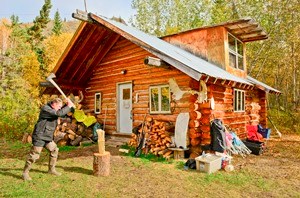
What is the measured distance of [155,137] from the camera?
9867mm

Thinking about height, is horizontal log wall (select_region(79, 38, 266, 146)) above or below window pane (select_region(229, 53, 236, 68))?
below

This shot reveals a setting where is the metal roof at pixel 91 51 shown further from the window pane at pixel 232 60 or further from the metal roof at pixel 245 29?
the metal roof at pixel 245 29

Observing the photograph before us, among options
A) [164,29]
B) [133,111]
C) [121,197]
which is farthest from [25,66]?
[121,197]

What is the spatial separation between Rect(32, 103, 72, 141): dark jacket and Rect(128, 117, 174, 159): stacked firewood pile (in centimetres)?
408

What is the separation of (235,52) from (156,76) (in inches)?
222

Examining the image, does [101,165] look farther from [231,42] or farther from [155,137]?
[231,42]

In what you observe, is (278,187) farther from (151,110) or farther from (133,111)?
(133,111)

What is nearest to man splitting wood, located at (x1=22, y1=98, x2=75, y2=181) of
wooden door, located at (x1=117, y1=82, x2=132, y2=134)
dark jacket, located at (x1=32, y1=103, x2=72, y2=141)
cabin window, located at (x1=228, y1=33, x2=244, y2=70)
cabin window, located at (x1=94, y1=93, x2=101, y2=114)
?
dark jacket, located at (x1=32, y1=103, x2=72, y2=141)

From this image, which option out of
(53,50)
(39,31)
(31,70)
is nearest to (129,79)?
(31,70)

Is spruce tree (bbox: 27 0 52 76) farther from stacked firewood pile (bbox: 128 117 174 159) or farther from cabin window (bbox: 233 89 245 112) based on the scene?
cabin window (bbox: 233 89 245 112)

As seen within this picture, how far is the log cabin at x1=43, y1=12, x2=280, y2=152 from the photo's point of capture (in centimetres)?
965

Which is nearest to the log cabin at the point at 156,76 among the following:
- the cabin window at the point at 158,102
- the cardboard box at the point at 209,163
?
the cabin window at the point at 158,102

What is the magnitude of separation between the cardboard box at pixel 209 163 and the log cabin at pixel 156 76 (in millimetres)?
1482

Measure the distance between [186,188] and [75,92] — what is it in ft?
33.2
